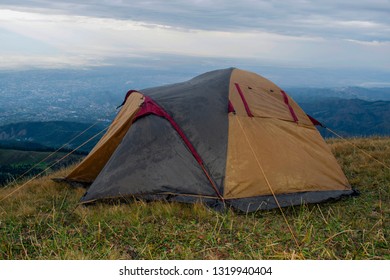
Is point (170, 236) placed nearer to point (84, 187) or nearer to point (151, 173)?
point (151, 173)

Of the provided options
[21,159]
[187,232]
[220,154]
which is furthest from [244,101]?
[21,159]

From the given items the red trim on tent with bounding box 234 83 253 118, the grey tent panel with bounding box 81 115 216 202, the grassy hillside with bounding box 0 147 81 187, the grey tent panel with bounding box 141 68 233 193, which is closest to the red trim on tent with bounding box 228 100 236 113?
the grey tent panel with bounding box 141 68 233 193

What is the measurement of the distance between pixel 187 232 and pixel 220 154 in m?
2.85

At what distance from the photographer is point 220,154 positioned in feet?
28.5

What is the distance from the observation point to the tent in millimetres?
8391

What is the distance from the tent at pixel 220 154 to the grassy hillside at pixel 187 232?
1.51 feet

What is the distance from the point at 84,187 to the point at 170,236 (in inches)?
206

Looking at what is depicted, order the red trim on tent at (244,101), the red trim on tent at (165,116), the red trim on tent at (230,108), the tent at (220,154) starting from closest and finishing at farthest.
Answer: the tent at (220,154)
the red trim on tent at (165,116)
the red trim on tent at (230,108)
the red trim on tent at (244,101)

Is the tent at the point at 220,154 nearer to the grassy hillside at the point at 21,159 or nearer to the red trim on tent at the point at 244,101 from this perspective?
the red trim on tent at the point at 244,101

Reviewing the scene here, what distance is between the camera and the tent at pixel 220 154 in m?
8.39

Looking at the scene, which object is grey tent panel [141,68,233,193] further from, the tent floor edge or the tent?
the tent floor edge

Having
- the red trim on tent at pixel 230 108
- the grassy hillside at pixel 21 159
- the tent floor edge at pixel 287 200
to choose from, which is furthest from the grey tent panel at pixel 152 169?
the grassy hillside at pixel 21 159

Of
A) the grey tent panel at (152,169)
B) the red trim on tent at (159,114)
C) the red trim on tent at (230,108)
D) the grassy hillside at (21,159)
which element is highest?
the red trim on tent at (230,108)
